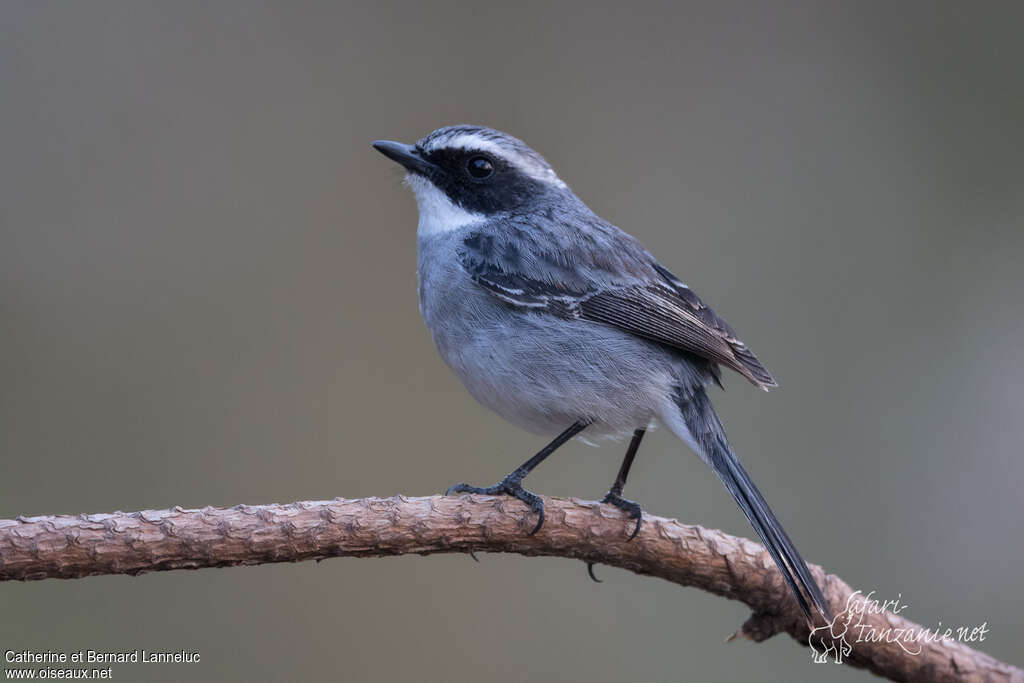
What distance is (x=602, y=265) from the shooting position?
5.29m

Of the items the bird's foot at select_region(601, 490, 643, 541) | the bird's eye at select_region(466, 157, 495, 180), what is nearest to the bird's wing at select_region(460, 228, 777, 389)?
the bird's eye at select_region(466, 157, 495, 180)

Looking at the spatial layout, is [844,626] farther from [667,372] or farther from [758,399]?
[758,399]

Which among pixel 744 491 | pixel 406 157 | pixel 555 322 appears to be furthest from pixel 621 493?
pixel 406 157

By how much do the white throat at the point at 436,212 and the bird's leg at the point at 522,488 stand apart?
1.38 meters

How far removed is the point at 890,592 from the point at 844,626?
7.59ft

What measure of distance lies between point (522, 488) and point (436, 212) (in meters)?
1.95

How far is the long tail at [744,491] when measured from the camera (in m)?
4.06

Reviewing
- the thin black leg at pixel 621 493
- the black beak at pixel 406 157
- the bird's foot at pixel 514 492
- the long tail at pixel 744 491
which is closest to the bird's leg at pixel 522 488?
the bird's foot at pixel 514 492

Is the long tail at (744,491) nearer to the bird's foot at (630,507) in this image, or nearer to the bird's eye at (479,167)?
the bird's foot at (630,507)

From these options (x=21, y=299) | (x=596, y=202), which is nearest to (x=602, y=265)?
(x=596, y=202)

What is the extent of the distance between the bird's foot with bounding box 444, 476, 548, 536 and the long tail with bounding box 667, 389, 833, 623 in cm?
97

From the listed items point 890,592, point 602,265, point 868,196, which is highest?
point 868,196

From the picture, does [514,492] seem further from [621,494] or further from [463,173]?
[463,173]

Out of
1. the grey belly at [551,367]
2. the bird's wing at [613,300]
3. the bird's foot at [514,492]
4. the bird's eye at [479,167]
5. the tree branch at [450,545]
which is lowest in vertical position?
the tree branch at [450,545]
